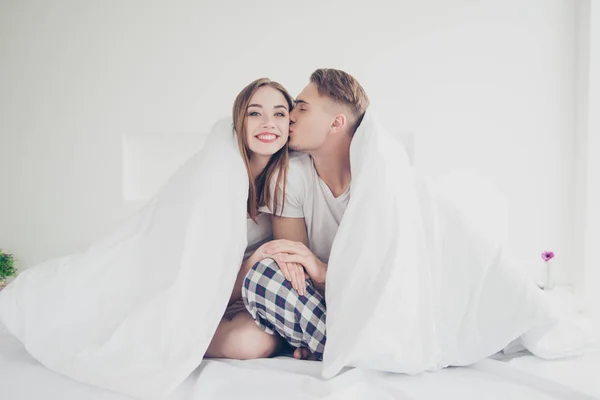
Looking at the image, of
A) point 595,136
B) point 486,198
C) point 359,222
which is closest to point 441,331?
point 359,222

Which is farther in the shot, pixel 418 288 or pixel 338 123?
pixel 338 123

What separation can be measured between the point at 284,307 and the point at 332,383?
10.3 inches

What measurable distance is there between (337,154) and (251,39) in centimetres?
212

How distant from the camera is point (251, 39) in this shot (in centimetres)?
351

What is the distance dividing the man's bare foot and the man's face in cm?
66

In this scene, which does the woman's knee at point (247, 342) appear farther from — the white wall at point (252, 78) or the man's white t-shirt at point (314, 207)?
the white wall at point (252, 78)

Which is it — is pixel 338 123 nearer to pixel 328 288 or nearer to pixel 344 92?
pixel 344 92

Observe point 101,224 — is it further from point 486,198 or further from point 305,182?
point 486,198

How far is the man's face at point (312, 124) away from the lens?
1648mm

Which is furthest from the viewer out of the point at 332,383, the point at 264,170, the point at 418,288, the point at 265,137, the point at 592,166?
the point at 592,166

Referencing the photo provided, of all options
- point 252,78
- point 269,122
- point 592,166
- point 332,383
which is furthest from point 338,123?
point 592,166

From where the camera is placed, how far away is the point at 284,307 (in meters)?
1.25

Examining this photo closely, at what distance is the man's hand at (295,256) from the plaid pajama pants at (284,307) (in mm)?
34

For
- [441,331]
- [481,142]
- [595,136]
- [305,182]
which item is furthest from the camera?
[481,142]
